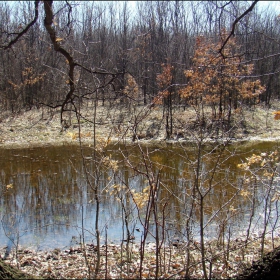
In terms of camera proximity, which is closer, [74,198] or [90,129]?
[74,198]

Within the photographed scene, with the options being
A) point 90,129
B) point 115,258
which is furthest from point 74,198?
point 90,129

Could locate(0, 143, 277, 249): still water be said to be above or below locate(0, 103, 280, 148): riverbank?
below

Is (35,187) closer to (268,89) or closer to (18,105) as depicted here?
(18,105)

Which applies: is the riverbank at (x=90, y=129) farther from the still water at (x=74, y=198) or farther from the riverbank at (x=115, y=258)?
the riverbank at (x=115, y=258)

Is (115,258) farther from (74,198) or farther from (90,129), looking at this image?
(90,129)

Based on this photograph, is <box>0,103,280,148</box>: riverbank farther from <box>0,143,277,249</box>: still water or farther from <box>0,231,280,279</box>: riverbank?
<box>0,231,280,279</box>: riverbank

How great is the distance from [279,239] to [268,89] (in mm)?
26839

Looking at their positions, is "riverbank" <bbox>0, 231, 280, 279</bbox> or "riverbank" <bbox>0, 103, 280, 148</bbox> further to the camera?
"riverbank" <bbox>0, 103, 280, 148</bbox>

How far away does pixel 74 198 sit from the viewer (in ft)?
33.0

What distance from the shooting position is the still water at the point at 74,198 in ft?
23.5

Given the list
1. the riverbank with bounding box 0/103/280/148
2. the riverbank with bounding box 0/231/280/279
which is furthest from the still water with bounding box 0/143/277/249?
the riverbank with bounding box 0/103/280/148

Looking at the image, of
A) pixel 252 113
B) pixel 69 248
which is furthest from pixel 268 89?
pixel 69 248

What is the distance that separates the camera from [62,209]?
917 cm

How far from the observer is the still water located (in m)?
7.15
